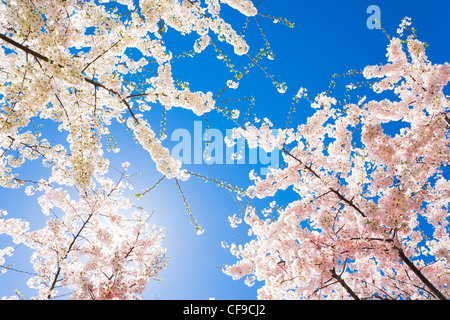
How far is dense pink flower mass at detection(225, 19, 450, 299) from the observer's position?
16.3ft

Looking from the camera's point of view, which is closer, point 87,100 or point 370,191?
point 87,100

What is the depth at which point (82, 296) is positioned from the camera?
4.85 meters

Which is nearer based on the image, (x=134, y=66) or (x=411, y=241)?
(x=134, y=66)

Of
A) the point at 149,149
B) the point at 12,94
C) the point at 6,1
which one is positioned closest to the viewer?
the point at 6,1

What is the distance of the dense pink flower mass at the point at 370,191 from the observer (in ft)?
16.3

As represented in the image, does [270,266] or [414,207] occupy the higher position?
[414,207]

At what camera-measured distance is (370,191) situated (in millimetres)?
5930

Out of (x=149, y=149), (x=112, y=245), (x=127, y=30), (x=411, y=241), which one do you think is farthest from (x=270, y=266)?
(x=127, y=30)

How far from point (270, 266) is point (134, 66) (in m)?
6.38

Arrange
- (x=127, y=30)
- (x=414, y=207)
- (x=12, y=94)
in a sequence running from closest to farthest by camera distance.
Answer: (x=12, y=94) < (x=127, y=30) < (x=414, y=207)

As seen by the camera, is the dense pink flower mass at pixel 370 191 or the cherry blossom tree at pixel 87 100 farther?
the dense pink flower mass at pixel 370 191

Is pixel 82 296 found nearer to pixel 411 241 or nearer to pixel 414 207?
pixel 414 207

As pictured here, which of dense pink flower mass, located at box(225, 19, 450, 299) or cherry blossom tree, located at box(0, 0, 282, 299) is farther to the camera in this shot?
dense pink flower mass, located at box(225, 19, 450, 299)
